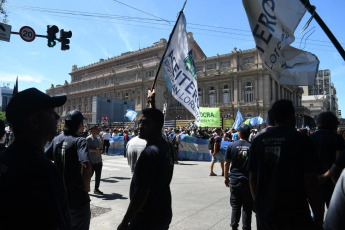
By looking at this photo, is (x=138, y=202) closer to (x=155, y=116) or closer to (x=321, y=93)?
(x=155, y=116)

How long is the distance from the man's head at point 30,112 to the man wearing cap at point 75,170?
5.55ft

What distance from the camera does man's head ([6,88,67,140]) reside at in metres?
1.49

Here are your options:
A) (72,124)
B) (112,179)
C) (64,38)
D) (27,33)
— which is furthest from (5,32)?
(72,124)

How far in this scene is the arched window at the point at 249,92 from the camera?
48.8 m

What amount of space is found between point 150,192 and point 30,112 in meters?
1.24

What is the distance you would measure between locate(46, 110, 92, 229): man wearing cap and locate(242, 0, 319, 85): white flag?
109 inches

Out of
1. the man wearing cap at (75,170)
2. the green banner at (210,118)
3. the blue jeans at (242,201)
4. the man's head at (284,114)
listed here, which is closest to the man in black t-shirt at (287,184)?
the man's head at (284,114)

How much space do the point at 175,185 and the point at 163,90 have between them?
51.2 meters

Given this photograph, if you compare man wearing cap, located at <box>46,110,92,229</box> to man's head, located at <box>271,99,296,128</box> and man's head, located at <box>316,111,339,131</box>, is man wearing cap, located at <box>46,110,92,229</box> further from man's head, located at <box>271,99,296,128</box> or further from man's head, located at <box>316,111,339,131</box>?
man's head, located at <box>316,111,339,131</box>

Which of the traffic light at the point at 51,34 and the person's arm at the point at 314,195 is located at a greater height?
the traffic light at the point at 51,34

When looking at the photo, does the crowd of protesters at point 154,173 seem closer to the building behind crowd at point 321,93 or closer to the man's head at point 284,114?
the man's head at point 284,114

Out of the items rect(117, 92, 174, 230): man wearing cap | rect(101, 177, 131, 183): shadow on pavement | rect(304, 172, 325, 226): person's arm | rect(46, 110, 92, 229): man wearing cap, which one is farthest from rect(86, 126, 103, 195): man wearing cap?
rect(304, 172, 325, 226): person's arm

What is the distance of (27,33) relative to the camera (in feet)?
33.4

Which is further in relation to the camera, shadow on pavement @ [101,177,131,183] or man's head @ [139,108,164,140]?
shadow on pavement @ [101,177,131,183]
